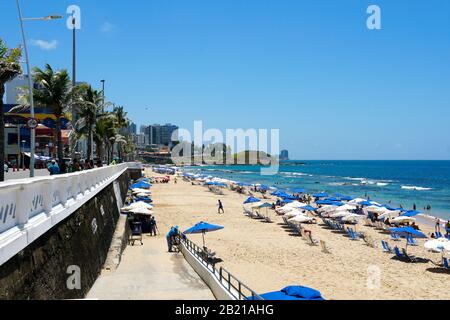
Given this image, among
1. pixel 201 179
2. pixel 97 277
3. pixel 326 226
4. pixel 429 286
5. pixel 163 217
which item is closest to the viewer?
pixel 97 277

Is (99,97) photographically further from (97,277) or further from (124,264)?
(97,277)

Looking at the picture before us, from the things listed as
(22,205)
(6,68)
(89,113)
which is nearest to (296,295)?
(22,205)

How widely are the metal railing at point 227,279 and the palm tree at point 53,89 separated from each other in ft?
30.4

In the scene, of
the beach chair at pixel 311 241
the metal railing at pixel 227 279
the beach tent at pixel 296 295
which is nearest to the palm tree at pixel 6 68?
the metal railing at pixel 227 279

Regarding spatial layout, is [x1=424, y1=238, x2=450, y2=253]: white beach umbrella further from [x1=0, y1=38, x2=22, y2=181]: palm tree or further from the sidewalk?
[x1=0, y1=38, x2=22, y2=181]: palm tree

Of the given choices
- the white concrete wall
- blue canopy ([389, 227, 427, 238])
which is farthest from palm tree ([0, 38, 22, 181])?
blue canopy ([389, 227, 427, 238])

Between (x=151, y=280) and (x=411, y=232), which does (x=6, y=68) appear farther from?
(x=411, y=232)

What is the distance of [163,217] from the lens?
32812 millimetres

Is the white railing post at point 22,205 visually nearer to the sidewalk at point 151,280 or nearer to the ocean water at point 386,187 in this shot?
the sidewalk at point 151,280

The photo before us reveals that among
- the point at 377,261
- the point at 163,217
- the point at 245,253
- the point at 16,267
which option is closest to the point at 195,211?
the point at 163,217

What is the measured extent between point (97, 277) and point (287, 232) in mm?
15976

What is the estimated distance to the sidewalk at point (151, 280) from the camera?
38.7 feet

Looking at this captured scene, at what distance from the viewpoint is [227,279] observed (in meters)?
15.3

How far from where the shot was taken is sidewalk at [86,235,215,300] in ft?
38.7
